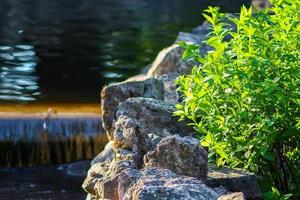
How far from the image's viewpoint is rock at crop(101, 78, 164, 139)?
22.5 feet

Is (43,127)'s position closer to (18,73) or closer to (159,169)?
(18,73)

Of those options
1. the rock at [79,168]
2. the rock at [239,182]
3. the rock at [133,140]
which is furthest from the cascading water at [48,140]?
the rock at [239,182]

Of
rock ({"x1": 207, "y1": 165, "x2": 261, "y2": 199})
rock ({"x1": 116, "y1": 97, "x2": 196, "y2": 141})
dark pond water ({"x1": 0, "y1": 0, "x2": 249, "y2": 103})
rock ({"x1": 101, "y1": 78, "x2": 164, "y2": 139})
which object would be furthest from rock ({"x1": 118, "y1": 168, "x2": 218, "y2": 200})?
dark pond water ({"x1": 0, "y1": 0, "x2": 249, "y2": 103})

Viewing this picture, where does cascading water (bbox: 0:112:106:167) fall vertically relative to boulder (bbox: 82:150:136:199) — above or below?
above

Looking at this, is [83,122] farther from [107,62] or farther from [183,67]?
[107,62]

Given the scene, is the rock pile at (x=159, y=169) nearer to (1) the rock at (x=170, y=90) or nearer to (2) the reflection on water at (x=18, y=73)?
(1) the rock at (x=170, y=90)

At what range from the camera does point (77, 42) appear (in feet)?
65.4

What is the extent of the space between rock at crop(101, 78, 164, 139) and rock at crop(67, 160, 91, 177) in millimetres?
2845

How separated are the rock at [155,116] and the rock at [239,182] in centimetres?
133

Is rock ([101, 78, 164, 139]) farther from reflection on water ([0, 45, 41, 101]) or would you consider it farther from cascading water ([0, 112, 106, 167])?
reflection on water ([0, 45, 41, 101])

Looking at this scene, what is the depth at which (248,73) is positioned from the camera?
417 cm

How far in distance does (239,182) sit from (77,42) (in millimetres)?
16030

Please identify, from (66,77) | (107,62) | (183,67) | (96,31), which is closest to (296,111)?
(183,67)

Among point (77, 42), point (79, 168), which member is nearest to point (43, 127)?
point (79, 168)
